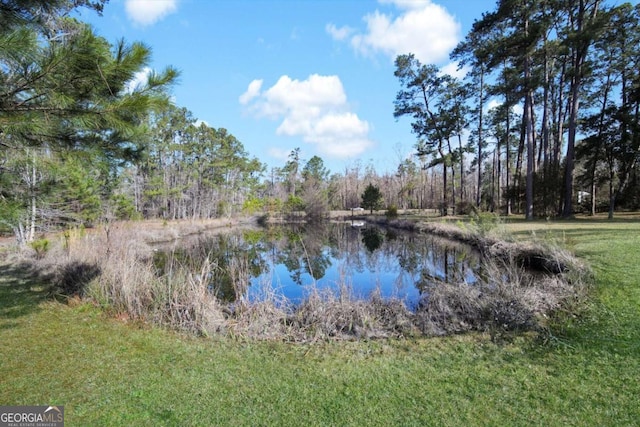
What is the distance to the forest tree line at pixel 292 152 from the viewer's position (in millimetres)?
2613

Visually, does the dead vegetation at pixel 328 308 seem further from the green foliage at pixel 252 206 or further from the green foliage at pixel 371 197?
the green foliage at pixel 252 206

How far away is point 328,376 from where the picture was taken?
321cm

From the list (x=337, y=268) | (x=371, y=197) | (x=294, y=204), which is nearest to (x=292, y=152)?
(x=294, y=204)

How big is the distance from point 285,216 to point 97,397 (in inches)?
1350

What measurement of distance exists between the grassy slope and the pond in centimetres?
145

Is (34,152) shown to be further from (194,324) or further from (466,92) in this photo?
(466,92)

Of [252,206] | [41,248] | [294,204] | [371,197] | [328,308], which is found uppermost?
[371,197]

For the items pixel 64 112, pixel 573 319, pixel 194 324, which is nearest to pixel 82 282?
pixel 194 324

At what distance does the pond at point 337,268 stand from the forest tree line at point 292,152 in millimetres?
2754

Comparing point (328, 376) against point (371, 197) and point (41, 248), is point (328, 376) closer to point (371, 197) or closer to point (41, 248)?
point (41, 248)

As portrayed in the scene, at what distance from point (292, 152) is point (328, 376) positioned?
169 ft

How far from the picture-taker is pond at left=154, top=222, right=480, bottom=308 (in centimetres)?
579

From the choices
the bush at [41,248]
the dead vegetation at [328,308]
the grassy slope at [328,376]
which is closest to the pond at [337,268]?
the dead vegetation at [328,308]

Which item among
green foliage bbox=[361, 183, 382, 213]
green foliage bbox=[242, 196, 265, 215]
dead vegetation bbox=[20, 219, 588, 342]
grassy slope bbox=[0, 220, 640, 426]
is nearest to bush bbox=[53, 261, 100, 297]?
dead vegetation bbox=[20, 219, 588, 342]
